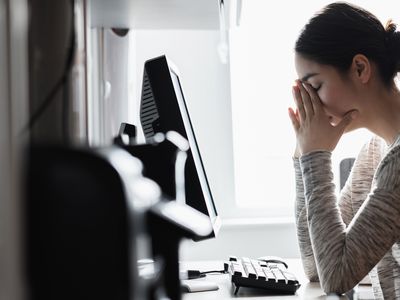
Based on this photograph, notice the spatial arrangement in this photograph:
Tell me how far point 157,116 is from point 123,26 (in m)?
0.39

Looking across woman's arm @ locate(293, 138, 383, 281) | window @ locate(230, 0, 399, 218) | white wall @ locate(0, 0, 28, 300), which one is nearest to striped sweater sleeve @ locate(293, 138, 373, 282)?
woman's arm @ locate(293, 138, 383, 281)

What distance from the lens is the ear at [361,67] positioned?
1.36m

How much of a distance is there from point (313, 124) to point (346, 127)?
76mm

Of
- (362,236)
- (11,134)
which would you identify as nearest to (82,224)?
(11,134)

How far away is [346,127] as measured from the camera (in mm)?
1421

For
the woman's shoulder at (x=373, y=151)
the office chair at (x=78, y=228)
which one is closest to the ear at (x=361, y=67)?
the woman's shoulder at (x=373, y=151)

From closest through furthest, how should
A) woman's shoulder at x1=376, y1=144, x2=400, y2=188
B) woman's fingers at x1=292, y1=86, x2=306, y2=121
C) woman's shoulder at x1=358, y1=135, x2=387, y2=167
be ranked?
woman's shoulder at x1=376, y1=144, x2=400, y2=188
woman's fingers at x1=292, y1=86, x2=306, y2=121
woman's shoulder at x1=358, y1=135, x2=387, y2=167

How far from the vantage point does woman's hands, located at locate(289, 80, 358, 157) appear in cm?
137

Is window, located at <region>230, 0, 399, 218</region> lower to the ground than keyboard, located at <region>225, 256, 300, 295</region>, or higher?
higher

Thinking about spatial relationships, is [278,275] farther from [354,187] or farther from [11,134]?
[11,134]

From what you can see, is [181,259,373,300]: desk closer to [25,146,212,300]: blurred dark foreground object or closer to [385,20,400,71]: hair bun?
[385,20,400,71]: hair bun

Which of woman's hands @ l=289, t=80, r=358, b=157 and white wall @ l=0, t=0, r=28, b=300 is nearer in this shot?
white wall @ l=0, t=0, r=28, b=300

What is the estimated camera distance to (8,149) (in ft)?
1.40

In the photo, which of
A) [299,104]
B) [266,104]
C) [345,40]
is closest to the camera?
[345,40]
